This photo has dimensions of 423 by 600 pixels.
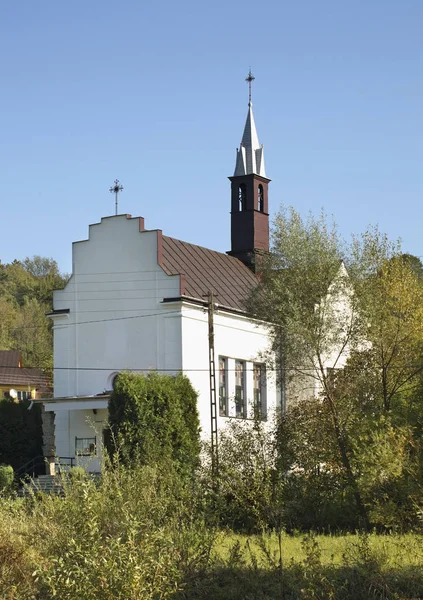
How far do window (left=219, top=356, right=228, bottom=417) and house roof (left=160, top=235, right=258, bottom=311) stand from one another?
Result: 8.03 ft

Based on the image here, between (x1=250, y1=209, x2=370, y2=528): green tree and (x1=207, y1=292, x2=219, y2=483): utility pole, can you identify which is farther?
(x1=250, y1=209, x2=370, y2=528): green tree

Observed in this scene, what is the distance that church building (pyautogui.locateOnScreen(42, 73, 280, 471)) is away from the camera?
122ft

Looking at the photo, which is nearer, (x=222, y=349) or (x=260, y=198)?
(x=222, y=349)

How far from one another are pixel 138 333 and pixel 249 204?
12.4 meters

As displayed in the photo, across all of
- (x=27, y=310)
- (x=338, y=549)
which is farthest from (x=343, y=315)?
(x=27, y=310)

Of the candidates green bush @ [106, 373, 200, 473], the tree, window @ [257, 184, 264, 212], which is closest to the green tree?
the tree

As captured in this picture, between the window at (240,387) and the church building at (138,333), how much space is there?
0.04 meters

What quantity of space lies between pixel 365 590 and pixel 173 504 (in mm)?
4244

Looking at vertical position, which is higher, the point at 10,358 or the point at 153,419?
the point at 10,358

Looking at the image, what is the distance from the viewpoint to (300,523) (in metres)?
28.1

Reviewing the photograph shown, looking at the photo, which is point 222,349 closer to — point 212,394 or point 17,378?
point 212,394

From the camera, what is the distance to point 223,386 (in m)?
39.1

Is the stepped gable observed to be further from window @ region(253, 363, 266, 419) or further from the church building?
window @ region(253, 363, 266, 419)

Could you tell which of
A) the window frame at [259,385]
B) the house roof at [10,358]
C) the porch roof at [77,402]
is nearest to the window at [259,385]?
the window frame at [259,385]
